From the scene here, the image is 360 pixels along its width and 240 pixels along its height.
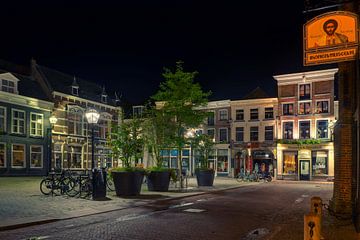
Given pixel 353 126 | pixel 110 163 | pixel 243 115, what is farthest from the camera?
pixel 110 163

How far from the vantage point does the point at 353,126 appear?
35.9 ft

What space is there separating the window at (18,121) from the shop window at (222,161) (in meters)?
23.7

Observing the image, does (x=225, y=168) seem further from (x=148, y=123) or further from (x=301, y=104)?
(x=148, y=123)

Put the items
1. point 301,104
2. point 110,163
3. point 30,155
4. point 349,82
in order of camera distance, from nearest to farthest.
A: point 349,82 < point 30,155 < point 301,104 < point 110,163

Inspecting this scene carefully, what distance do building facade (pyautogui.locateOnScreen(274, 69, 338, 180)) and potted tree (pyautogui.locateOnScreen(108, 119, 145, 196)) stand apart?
2705 cm

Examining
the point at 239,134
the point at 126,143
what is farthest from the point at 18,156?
the point at 239,134

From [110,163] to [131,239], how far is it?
40.7m

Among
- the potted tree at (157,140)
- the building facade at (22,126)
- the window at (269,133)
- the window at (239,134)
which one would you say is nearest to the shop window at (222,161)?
the window at (239,134)

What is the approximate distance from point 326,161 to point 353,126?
3188cm

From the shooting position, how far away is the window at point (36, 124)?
120 ft

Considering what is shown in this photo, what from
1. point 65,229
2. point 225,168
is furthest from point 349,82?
point 225,168

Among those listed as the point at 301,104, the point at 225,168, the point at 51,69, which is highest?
the point at 51,69

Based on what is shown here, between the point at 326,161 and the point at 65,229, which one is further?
the point at 326,161

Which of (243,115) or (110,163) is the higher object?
(243,115)
